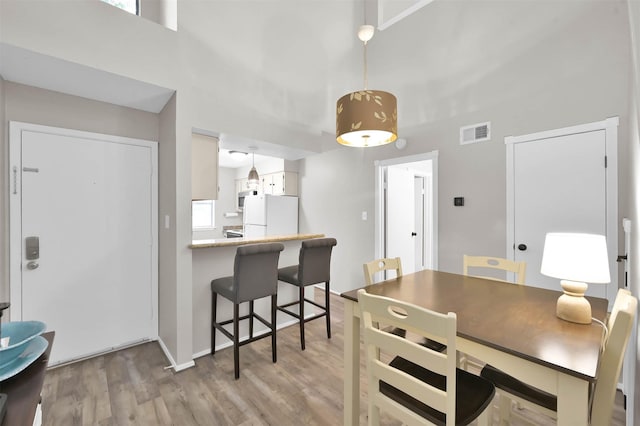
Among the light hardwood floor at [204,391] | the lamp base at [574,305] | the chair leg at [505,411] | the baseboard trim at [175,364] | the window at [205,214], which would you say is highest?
the window at [205,214]

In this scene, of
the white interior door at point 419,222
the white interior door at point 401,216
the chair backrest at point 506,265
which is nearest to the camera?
the chair backrest at point 506,265

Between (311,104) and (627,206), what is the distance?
2953mm

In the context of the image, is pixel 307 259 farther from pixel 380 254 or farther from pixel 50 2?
pixel 50 2

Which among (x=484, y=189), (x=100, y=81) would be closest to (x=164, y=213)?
(x=100, y=81)

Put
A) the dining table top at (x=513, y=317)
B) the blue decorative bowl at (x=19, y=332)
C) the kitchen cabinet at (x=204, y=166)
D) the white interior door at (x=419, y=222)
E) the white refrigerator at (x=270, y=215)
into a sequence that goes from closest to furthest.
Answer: the blue decorative bowl at (x=19, y=332)
the dining table top at (x=513, y=317)
the kitchen cabinet at (x=204, y=166)
the white interior door at (x=419, y=222)
the white refrigerator at (x=270, y=215)

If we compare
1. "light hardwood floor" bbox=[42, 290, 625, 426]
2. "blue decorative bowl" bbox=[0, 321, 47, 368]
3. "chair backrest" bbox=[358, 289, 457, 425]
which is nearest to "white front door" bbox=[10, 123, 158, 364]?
"light hardwood floor" bbox=[42, 290, 625, 426]

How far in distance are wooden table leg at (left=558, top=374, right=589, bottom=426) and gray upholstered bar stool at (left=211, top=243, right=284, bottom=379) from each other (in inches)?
73.9

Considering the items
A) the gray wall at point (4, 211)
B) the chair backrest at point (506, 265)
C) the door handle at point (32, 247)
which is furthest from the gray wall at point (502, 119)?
the gray wall at point (4, 211)

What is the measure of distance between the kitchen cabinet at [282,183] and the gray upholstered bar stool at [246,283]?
8.96ft

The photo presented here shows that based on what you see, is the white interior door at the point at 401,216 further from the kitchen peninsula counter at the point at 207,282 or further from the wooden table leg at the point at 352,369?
the wooden table leg at the point at 352,369

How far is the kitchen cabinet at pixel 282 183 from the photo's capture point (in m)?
5.09

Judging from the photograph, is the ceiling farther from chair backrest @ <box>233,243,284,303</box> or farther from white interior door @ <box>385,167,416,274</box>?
chair backrest @ <box>233,243,284,303</box>

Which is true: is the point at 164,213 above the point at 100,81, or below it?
below

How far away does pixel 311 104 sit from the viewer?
3303mm
